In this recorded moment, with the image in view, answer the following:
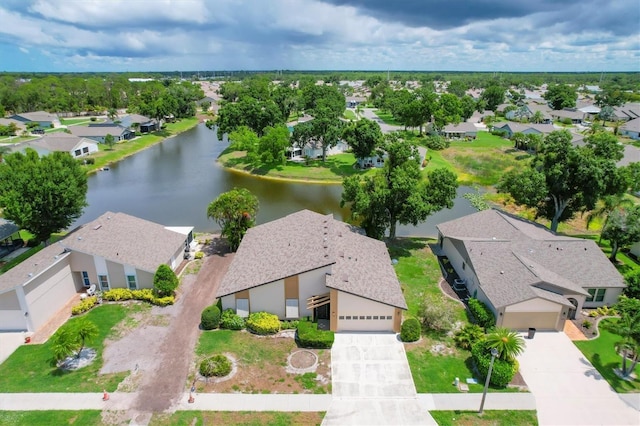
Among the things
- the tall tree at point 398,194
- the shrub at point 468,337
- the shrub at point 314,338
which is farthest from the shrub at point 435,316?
the tall tree at point 398,194

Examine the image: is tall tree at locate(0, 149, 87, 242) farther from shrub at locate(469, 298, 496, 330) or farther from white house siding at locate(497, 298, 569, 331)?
white house siding at locate(497, 298, 569, 331)

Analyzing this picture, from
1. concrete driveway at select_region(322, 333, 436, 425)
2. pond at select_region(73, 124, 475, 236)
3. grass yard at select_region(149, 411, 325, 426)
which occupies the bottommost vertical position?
pond at select_region(73, 124, 475, 236)

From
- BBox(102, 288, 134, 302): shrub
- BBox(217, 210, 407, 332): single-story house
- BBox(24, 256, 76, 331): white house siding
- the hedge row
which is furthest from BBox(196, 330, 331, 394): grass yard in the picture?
BBox(24, 256, 76, 331): white house siding

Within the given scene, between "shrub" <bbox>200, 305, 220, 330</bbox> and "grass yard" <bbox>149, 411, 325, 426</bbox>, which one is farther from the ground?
"shrub" <bbox>200, 305, 220, 330</bbox>

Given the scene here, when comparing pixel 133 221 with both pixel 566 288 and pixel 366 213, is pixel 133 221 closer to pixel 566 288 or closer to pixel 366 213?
pixel 366 213

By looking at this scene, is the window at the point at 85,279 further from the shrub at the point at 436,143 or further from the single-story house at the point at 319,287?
the shrub at the point at 436,143

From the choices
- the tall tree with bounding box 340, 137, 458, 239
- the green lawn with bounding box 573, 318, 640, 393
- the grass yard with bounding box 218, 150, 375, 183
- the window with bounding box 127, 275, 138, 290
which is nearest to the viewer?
the green lawn with bounding box 573, 318, 640, 393

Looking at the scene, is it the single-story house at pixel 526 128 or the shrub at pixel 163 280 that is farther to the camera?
the single-story house at pixel 526 128

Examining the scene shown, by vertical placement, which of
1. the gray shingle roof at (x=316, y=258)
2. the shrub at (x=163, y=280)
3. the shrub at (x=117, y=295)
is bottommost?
the shrub at (x=117, y=295)
